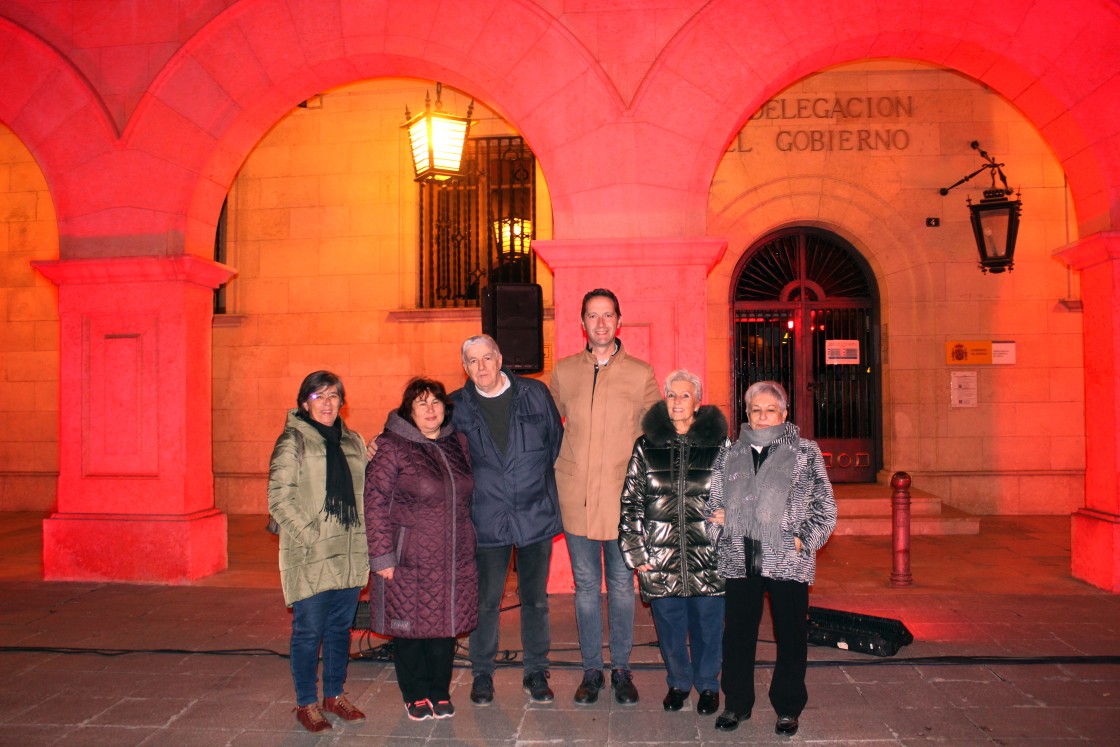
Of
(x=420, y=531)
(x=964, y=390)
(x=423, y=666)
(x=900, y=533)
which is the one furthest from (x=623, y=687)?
(x=964, y=390)

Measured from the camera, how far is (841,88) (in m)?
10.4

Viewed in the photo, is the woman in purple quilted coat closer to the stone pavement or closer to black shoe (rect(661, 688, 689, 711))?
the stone pavement

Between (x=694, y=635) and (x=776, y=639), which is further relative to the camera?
(x=694, y=635)

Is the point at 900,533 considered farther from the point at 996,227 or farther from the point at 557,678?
the point at 996,227

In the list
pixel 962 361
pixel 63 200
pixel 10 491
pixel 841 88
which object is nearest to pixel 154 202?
pixel 63 200

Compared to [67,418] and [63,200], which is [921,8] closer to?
[63,200]

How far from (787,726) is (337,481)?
101 inches

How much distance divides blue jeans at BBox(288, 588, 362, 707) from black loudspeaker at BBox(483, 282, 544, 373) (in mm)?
2727

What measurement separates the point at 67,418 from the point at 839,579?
721 centimetres

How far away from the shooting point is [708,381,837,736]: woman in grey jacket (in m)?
3.77

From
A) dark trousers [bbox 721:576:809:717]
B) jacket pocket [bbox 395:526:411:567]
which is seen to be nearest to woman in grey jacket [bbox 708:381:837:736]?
dark trousers [bbox 721:576:809:717]

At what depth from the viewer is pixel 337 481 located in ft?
13.3

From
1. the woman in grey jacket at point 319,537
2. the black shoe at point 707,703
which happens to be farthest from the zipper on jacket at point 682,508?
the woman in grey jacket at point 319,537

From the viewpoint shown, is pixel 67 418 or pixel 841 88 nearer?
pixel 67 418
